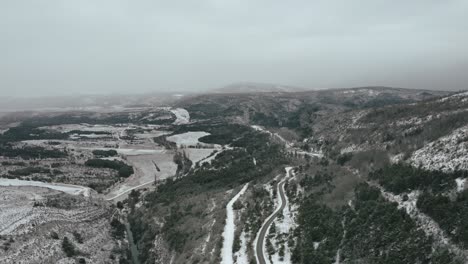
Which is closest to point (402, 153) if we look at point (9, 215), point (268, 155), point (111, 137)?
point (268, 155)

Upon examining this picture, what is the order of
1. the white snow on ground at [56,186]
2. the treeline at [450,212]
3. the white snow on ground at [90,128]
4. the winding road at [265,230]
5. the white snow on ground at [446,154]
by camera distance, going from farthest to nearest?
the white snow on ground at [90,128]
the white snow on ground at [56,186]
the white snow on ground at [446,154]
the winding road at [265,230]
the treeline at [450,212]

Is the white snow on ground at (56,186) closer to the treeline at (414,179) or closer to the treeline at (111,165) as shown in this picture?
the treeline at (111,165)

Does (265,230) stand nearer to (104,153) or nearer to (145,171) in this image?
(145,171)

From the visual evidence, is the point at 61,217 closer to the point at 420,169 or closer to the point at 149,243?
the point at 149,243

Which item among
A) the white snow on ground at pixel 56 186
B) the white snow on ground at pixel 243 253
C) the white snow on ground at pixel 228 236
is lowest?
the white snow on ground at pixel 56 186

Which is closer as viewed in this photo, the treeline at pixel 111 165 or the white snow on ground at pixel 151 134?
the treeline at pixel 111 165

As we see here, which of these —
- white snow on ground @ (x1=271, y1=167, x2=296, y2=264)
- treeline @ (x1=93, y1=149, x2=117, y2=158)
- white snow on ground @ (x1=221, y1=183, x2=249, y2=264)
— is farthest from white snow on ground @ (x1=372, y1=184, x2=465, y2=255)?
treeline @ (x1=93, y1=149, x2=117, y2=158)

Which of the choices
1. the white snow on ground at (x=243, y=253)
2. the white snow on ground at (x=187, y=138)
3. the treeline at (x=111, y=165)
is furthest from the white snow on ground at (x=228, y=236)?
the white snow on ground at (x=187, y=138)
